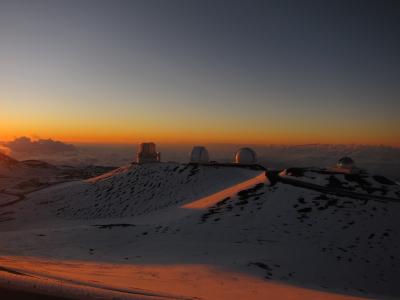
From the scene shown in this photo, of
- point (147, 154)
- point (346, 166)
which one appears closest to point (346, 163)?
point (346, 166)

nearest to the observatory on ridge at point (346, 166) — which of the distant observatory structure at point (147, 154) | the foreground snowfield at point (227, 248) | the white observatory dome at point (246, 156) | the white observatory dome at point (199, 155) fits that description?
the foreground snowfield at point (227, 248)

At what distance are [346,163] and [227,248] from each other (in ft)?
133

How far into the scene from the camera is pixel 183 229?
3422cm

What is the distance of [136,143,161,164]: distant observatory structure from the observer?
260ft

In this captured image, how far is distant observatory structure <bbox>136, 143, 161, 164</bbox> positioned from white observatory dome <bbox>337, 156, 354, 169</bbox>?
41128 mm

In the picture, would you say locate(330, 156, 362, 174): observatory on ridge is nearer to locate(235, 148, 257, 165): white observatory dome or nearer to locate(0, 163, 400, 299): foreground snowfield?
locate(0, 163, 400, 299): foreground snowfield

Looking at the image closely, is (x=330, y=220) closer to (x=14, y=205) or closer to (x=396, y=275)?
(x=396, y=275)

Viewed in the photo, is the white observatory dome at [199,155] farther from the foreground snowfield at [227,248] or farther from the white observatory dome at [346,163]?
the white observatory dome at [346,163]

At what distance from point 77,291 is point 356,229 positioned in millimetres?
30829

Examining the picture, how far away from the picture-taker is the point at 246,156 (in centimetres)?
7338

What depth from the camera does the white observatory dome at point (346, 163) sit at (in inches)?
2320

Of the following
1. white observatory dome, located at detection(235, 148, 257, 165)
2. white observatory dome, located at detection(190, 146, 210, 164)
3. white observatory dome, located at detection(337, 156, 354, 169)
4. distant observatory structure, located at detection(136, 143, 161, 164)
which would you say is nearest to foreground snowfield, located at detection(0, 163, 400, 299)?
white observatory dome, located at detection(337, 156, 354, 169)

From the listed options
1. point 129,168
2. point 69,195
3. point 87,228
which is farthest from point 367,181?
point 69,195

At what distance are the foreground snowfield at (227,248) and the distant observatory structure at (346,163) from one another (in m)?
8.71
